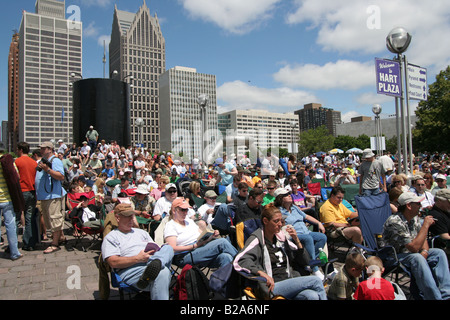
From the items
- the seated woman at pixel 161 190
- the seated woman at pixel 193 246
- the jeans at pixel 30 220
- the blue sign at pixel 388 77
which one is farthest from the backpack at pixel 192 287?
the blue sign at pixel 388 77

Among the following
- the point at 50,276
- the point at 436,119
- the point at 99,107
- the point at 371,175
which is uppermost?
the point at 436,119

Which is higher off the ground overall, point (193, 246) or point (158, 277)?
point (193, 246)

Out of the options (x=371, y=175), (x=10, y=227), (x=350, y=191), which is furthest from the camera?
(x=350, y=191)

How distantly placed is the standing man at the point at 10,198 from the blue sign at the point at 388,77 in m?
7.70

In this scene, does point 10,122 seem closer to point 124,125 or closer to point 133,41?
point 133,41

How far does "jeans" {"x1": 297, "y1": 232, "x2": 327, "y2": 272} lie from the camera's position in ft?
14.4

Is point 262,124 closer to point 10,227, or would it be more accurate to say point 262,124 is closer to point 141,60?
point 141,60

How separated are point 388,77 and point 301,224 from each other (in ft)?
15.6

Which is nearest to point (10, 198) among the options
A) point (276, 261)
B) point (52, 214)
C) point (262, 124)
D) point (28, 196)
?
point (28, 196)

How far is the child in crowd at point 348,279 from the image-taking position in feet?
10.6

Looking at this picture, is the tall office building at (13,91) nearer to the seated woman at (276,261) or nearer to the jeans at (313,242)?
the jeans at (313,242)

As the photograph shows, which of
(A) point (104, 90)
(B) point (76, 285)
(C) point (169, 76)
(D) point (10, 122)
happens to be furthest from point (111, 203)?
(D) point (10, 122)

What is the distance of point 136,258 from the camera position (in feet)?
11.1

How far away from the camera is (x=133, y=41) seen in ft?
427
